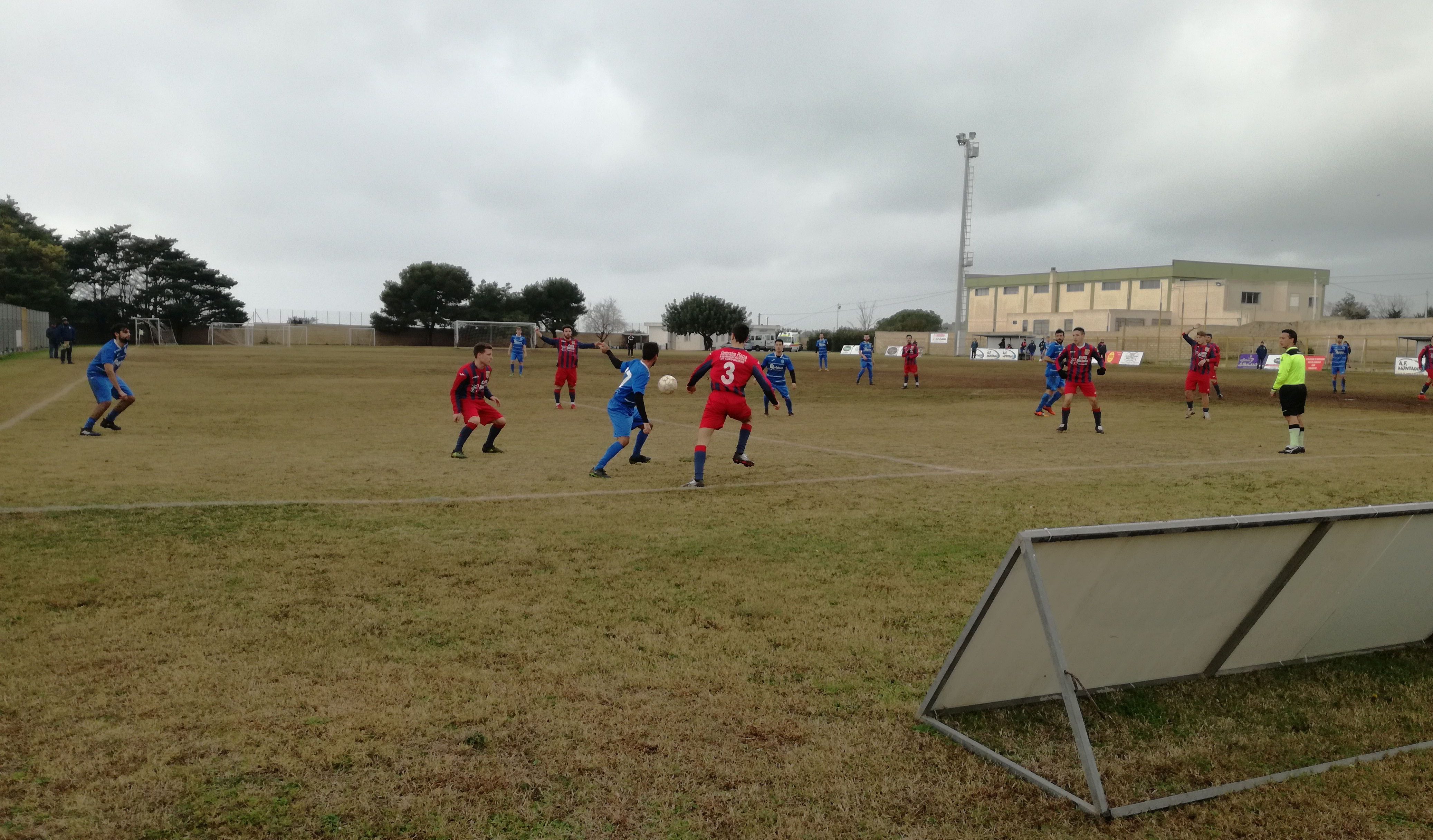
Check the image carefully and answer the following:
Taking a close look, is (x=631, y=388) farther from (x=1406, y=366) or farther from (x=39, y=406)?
(x=1406, y=366)

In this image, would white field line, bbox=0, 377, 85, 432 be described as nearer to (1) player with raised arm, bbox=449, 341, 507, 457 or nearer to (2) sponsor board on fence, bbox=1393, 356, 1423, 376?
(1) player with raised arm, bbox=449, 341, 507, 457

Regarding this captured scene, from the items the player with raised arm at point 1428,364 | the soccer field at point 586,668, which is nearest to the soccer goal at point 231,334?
the soccer field at point 586,668

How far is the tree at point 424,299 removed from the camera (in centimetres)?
8956

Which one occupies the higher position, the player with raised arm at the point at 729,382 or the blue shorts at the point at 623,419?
the player with raised arm at the point at 729,382

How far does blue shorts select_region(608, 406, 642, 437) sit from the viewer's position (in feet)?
40.8

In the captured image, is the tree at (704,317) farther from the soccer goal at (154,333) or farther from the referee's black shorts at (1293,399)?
the referee's black shorts at (1293,399)

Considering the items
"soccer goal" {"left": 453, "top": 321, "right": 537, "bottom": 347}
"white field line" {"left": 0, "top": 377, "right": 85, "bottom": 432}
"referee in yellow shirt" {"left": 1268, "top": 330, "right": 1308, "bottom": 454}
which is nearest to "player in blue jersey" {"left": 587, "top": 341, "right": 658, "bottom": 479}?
"referee in yellow shirt" {"left": 1268, "top": 330, "right": 1308, "bottom": 454}

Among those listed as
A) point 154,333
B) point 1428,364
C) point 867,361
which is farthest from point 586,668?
point 154,333

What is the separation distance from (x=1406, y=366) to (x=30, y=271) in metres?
82.5

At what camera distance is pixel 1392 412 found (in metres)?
23.4

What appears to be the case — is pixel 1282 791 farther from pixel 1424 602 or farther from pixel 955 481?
pixel 955 481

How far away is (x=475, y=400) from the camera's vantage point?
543 inches

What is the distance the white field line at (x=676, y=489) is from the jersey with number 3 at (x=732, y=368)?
122 cm

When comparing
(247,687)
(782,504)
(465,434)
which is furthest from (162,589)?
(465,434)
